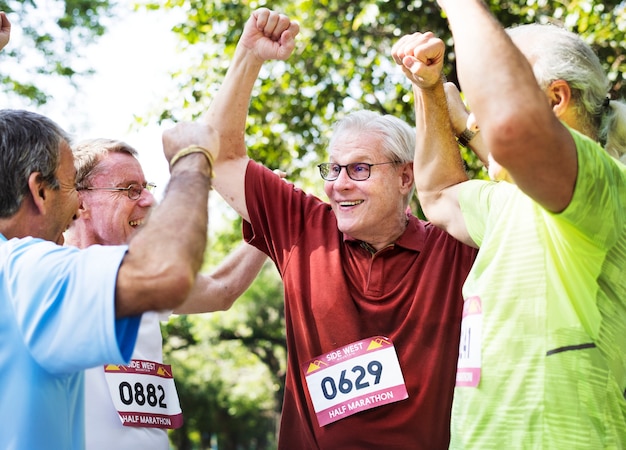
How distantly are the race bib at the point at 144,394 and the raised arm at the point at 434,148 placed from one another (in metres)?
1.43

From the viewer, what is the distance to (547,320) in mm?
2068

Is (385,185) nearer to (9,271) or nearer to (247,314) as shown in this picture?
(9,271)

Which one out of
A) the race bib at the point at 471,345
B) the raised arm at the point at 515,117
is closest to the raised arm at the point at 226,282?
the race bib at the point at 471,345

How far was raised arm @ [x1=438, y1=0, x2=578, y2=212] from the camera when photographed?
1.73 m

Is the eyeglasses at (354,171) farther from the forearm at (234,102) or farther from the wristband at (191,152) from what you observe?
the wristband at (191,152)

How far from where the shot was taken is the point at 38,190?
86.7 inches

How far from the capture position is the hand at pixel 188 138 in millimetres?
2154

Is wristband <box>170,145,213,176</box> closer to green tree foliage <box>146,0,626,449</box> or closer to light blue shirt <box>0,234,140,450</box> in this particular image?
light blue shirt <box>0,234,140,450</box>

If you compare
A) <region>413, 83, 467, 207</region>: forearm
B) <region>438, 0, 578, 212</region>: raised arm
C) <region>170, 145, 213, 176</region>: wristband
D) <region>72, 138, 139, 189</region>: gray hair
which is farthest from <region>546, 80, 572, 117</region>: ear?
<region>72, 138, 139, 189</region>: gray hair

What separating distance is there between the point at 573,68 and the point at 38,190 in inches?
60.9

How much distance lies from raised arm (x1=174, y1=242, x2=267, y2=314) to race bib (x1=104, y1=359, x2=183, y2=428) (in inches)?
15.4

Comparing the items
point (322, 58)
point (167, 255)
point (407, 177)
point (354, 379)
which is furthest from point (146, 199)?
point (322, 58)

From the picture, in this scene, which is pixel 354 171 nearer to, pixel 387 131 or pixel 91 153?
pixel 387 131

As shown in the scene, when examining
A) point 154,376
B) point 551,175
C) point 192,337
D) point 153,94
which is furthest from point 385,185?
point 192,337
